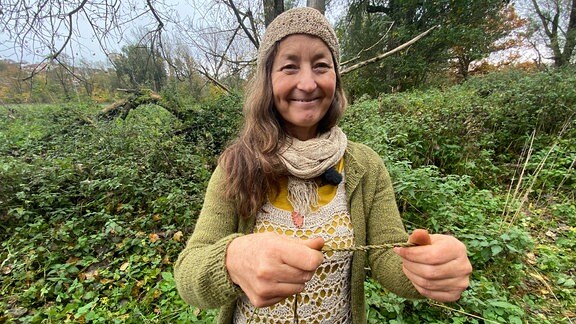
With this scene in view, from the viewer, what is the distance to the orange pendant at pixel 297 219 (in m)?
1.07

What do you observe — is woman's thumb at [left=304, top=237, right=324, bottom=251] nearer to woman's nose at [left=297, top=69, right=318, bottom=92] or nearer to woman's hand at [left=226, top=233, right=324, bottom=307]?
woman's hand at [left=226, top=233, right=324, bottom=307]

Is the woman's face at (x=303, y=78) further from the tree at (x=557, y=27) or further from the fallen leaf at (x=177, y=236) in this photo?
the tree at (x=557, y=27)

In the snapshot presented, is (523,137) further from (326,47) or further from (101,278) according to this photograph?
(101,278)

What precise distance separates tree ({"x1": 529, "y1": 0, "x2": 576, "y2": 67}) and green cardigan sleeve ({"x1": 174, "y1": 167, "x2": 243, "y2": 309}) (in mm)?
15360

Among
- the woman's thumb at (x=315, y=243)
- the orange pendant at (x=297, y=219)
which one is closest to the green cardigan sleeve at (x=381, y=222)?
the orange pendant at (x=297, y=219)

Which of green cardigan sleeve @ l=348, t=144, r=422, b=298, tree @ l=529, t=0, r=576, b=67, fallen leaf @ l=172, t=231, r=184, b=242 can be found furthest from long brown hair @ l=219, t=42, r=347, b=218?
tree @ l=529, t=0, r=576, b=67

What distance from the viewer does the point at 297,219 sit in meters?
1.07

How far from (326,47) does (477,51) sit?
529 inches

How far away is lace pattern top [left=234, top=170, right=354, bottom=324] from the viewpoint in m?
1.06

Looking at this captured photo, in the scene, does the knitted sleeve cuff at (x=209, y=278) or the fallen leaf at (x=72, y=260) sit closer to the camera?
the knitted sleeve cuff at (x=209, y=278)

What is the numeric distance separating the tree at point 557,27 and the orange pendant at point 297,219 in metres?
15.1

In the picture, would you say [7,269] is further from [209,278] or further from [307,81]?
[307,81]

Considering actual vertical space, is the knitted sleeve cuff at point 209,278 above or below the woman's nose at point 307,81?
below

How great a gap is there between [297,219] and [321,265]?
201mm
